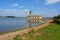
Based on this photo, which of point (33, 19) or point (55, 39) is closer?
point (55, 39)

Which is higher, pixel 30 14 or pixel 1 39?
pixel 30 14

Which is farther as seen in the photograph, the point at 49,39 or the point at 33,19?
the point at 33,19

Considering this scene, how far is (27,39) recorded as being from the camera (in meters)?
14.0

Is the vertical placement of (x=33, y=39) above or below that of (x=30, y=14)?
below

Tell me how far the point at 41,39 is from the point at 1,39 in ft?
12.0

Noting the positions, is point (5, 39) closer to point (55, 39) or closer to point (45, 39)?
point (45, 39)

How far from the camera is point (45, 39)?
14.3 meters

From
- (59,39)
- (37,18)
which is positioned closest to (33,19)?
(37,18)

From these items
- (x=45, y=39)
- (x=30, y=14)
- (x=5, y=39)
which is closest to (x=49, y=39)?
(x=45, y=39)

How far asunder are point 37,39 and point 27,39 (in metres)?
0.95

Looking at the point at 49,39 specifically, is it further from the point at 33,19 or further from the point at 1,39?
Answer: the point at 33,19

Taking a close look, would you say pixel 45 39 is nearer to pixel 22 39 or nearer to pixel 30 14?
pixel 22 39

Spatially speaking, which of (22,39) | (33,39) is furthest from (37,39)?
(22,39)

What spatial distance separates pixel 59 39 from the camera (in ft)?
47.8
